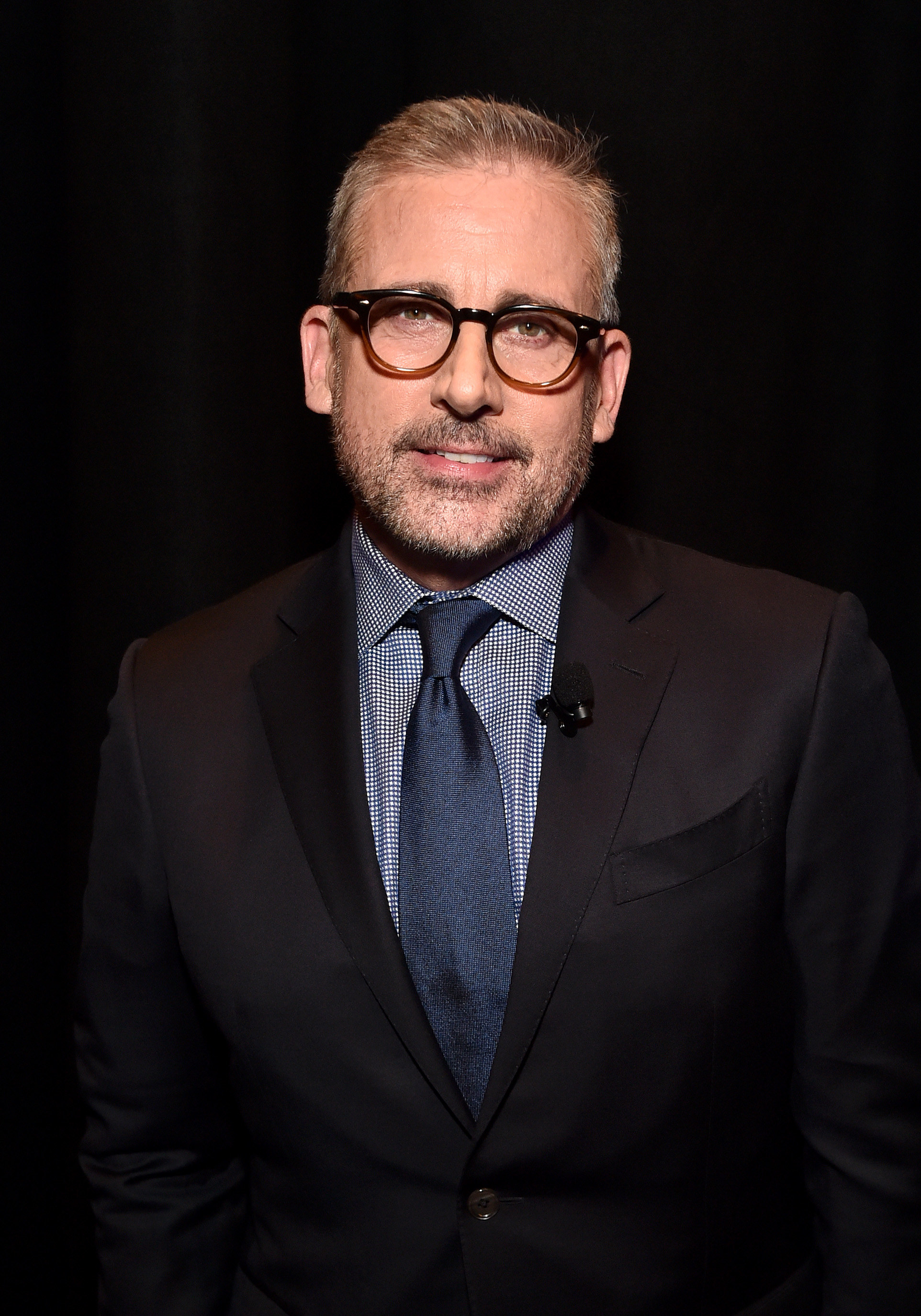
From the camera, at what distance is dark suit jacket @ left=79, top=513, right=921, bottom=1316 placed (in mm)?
1313

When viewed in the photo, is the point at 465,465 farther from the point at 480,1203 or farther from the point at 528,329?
the point at 480,1203

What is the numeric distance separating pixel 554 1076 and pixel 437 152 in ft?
3.59

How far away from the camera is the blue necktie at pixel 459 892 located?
1323 millimetres

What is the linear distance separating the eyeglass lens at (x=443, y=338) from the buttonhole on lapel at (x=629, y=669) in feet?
1.14

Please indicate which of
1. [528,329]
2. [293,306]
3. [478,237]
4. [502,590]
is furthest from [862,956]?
[293,306]

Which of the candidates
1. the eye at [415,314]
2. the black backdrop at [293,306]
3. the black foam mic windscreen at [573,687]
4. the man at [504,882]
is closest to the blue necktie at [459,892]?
the man at [504,882]

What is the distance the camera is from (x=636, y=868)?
1322 millimetres

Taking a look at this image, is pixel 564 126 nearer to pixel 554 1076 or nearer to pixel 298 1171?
pixel 554 1076

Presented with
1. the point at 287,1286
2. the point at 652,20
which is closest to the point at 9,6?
the point at 652,20

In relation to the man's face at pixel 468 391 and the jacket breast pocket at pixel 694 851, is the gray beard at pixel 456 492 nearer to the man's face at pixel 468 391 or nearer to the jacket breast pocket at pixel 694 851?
the man's face at pixel 468 391

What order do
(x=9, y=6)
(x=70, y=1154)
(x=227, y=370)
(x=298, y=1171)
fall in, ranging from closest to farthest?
(x=298, y=1171), (x=9, y=6), (x=227, y=370), (x=70, y=1154)

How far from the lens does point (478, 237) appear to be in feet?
4.51

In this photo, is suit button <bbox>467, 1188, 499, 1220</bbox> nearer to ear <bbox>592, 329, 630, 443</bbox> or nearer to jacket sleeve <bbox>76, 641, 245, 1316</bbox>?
jacket sleeve <bbox>76, 641, 245, 1316</bbox>

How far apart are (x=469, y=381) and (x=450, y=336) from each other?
0.08 meters
